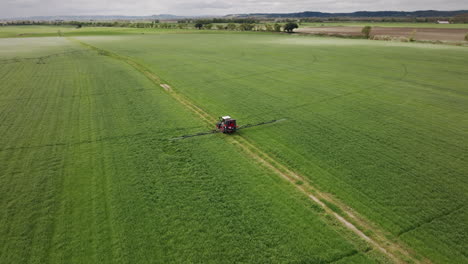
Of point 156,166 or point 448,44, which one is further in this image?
point 448,44

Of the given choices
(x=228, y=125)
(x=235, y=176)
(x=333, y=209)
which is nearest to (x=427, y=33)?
(x=228, y=125)

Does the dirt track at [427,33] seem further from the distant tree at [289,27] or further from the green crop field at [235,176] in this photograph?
the green crop field at [235,176]

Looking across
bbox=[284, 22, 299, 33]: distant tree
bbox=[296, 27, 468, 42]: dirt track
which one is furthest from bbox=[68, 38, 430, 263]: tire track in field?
bbox=[284, 22, 299, 33]: distant tree

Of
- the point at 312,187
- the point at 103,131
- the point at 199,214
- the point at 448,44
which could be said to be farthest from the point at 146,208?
the point at 448,44

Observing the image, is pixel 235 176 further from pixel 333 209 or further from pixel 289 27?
pixel 289 27

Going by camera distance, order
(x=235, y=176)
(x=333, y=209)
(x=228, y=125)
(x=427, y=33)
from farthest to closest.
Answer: (x=427, y=33), (x=228, y=125), (x=235, y=176), (x=333, y=209)

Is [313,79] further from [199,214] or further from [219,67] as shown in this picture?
[199,214]

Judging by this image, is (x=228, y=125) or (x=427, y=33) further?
(x=427, y=33)

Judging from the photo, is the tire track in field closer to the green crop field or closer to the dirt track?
the green crop field

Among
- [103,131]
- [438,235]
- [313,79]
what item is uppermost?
[313,79]
